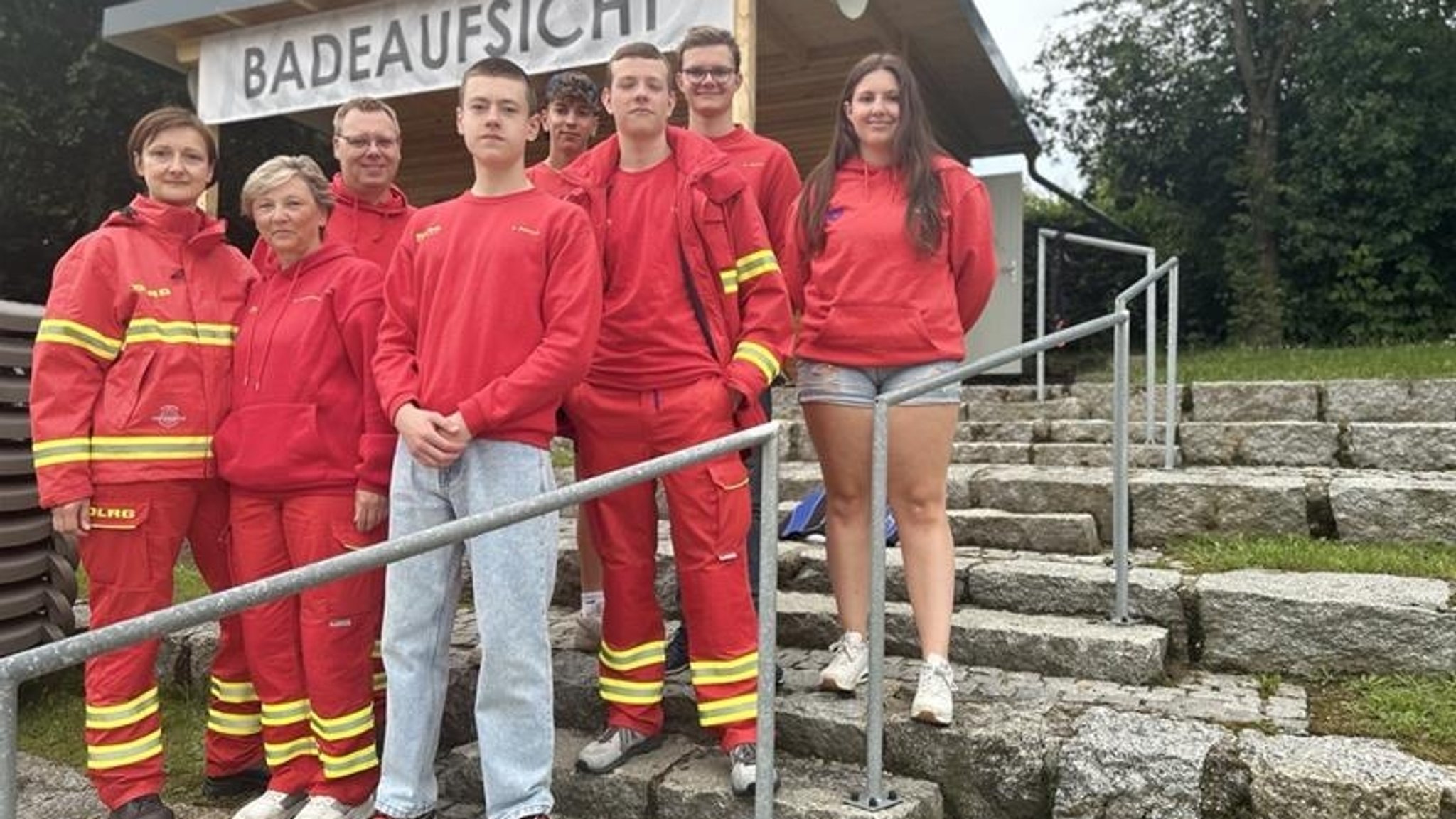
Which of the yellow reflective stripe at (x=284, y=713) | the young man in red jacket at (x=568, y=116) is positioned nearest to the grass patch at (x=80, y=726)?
the yellow reflective stripe at (x=284, y=713)

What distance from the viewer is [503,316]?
7.79ft

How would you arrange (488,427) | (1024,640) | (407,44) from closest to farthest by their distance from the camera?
(488,427) → (1024,640) → (407,44)

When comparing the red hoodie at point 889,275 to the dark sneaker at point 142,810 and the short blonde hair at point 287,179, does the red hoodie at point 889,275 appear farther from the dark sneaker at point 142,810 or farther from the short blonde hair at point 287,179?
the dark sneaker at point 142,810

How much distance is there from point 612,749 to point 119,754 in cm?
119


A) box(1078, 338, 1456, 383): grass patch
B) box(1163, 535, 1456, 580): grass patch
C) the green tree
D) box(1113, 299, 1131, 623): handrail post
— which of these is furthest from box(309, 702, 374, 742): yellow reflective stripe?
the green tree

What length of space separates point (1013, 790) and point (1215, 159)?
1251 cm

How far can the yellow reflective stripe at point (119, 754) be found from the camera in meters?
2.60

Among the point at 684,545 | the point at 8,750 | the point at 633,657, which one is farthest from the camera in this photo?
the point at 633,657

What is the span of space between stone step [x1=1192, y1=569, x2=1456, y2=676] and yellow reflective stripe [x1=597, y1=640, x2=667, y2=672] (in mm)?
1576

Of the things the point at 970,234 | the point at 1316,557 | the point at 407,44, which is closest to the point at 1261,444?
the point at 1316,557

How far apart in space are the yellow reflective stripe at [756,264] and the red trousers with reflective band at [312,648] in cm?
112

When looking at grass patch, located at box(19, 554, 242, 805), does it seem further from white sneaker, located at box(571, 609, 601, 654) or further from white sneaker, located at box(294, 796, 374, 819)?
white sneaker, located at box(571, 609, 601, 654)

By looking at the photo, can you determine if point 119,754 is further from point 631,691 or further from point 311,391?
point 631,691

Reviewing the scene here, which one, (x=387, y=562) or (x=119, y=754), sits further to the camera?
(x=119, y=754)
